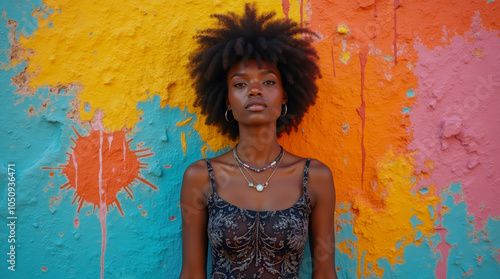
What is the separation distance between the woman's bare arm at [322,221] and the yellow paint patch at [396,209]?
36 cm

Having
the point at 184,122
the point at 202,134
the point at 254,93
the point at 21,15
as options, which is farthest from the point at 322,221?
the point at 21,15

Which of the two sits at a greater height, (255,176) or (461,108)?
(461,108)

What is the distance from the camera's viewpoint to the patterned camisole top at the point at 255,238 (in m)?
2.10

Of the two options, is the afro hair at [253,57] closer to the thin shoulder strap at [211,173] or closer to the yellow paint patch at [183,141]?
the yellow paint patch at [183,141]

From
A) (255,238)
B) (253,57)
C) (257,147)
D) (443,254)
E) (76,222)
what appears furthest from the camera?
(443,254)

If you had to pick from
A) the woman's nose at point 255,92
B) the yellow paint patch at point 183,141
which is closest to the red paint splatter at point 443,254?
the woman's nose at point 255,92

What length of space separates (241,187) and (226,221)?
23 cm

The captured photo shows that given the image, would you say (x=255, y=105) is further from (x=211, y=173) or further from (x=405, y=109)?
(x=405, y=109)

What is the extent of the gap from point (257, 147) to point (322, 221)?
1.89 feet

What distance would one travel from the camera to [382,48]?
2.58 m

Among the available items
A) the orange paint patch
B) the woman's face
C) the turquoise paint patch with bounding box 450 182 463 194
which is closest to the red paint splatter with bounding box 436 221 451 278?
the turquoise paint patch with bounding box 450 182 463 194

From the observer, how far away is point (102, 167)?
2496 mm

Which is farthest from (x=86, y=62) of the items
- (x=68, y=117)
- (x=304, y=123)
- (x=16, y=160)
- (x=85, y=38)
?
(x=304, y=123)

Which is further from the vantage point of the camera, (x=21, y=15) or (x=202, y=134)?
(x=202, y=134)
